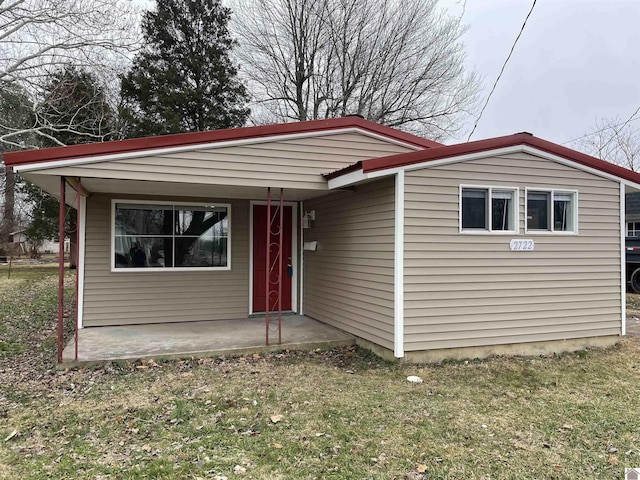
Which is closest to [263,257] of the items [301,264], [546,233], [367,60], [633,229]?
[301,264]

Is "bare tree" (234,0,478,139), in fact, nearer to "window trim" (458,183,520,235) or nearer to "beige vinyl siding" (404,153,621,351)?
"beige vinyl siding" (404,153,621,351)

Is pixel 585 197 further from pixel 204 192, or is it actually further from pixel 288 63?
pixel 288 63

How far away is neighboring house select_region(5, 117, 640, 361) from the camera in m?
5.44

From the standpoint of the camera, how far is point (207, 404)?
13.4 ft

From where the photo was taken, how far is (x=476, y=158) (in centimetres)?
574

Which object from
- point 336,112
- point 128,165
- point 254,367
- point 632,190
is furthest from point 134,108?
point 632,190

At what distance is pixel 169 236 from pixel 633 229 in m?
13.4

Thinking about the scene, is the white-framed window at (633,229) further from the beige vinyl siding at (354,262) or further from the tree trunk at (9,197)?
the tree trunk at (9,197)

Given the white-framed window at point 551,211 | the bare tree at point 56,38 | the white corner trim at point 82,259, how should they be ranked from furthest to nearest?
1. the bare tree at point 56,38
2. the white corner trim at point 82,259
3. the white-framed window at point 551,211

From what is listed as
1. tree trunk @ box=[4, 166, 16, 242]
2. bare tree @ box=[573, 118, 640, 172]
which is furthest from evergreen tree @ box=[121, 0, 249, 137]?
bare tree @ box=[573, 118, 640, 172]

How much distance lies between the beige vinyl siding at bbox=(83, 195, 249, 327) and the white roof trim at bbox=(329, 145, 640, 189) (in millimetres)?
2568

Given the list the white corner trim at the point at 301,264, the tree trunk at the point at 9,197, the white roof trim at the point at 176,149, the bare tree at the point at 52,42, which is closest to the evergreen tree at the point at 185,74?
the bare tree at the point at 52,42

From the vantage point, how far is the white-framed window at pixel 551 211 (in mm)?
6066

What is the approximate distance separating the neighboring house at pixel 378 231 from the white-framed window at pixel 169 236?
23mm
